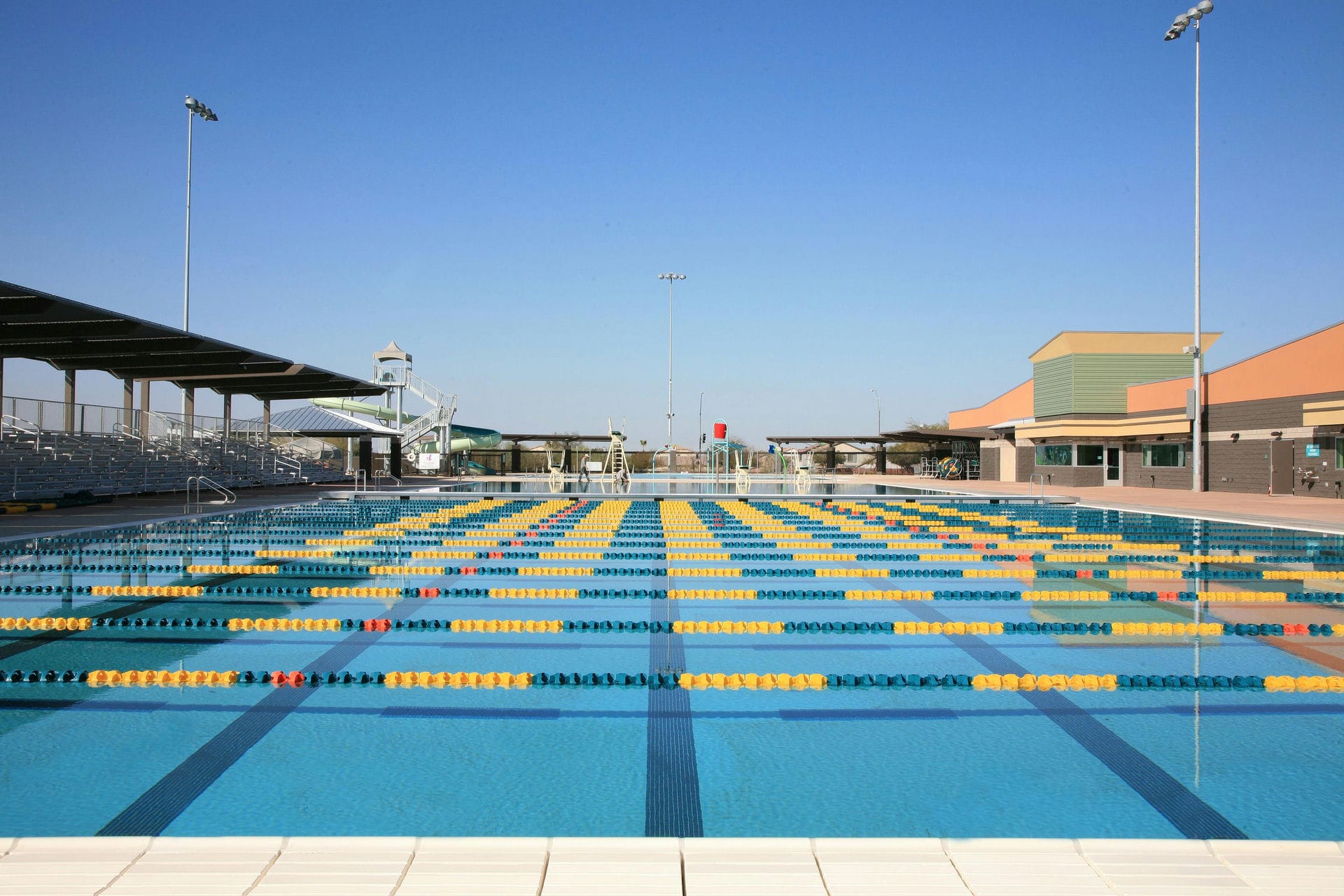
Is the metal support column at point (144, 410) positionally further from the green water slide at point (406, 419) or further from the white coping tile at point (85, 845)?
the white coping tile at point (85, 845)

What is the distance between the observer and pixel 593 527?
11828mm

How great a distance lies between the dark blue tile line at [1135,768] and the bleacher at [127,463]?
1549 centimetres

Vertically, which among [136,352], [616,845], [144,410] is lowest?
[616,845]

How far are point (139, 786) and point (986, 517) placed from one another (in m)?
13.2

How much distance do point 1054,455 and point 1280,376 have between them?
7.60m

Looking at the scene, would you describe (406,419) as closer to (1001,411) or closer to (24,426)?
(24,426)

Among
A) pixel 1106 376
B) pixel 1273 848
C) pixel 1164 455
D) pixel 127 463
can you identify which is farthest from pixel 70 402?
pixel 1164 455

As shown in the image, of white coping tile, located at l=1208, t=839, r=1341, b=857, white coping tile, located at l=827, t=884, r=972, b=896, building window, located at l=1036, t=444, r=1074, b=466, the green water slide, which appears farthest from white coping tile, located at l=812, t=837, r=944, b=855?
the green water slide

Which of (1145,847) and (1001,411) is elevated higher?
(1001,411)

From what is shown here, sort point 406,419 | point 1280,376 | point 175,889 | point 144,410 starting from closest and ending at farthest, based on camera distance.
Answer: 1. point 175,889
2. point 144,410
3. point 1280,376
4. point 406,419

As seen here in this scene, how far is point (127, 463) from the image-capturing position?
54.3 feet

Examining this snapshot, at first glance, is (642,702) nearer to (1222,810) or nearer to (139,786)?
(139,786)

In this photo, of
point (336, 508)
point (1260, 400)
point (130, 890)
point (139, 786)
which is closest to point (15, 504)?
point (336, 508)

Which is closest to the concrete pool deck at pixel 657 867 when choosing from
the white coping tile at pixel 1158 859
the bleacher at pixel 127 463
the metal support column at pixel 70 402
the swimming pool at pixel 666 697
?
the white coping tile at pixel 1158 859
